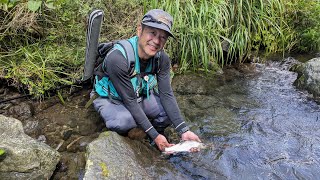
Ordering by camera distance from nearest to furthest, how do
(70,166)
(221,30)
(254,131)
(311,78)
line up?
1. (70,166)
2. (254,131)
3. (311,78)
4. (221,30)

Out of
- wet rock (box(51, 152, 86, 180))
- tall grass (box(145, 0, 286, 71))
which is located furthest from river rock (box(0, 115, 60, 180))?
tall grass (box(145, 0, 286, 71))

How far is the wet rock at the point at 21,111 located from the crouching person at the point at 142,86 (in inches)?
42.5

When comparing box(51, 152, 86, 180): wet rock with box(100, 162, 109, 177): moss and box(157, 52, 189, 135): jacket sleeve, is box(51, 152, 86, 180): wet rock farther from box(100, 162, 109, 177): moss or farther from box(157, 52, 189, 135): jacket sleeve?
box(157, 52, 189, 135): jacket sleeve

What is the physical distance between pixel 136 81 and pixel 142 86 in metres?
0.16

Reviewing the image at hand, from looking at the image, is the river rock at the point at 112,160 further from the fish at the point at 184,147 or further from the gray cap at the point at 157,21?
the gray cap at the point at 157,21

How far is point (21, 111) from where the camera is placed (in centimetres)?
460

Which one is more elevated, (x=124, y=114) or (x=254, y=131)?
(x=124, y=114)

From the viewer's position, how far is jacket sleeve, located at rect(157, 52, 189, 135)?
155 inches

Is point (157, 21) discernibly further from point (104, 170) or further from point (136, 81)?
point (104, 170)

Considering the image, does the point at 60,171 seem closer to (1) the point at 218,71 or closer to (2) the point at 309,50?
(1) the point at 218,71

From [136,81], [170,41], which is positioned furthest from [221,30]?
[136,81]

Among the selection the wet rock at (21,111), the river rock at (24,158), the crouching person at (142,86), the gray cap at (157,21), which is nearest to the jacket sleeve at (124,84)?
the crouching person at (142,86)

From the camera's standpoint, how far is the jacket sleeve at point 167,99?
395cm

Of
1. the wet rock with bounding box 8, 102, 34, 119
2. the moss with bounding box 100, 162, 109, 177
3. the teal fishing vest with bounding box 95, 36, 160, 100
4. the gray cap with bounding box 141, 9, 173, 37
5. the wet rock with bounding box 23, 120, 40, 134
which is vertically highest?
the gray cap with bounding box 141, 9, 173, 37
